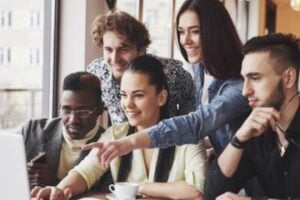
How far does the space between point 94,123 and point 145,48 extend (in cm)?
50

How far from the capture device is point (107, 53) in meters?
2.43

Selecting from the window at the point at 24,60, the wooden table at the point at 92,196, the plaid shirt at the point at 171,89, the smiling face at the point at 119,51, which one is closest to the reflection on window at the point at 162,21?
the window at the point at 24,60

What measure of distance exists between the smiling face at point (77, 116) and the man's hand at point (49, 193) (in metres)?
0.32

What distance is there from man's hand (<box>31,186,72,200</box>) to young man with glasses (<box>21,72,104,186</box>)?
203 millimetres

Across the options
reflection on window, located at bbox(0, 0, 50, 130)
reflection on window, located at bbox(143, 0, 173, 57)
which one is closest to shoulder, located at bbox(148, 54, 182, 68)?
reflection on window, located at bbox(0, 0, 50, 130)

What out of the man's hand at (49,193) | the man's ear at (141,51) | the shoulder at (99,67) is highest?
the man's ear at (141,51)

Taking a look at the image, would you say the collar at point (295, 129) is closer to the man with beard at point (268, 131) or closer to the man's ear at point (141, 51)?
the man with beard at point (268, 131)

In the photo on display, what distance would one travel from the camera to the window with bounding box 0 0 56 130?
304cm

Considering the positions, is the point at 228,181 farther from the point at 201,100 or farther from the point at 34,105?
the point at 34,105

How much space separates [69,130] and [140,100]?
34cm

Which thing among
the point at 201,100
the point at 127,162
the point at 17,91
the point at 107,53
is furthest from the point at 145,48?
the point at 17,91

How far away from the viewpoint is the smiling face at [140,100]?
209 centimetres

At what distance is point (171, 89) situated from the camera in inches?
95.9

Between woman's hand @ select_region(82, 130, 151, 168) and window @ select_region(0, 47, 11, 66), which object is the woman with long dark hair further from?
window @ select_region(0, 47, 11, 66)
